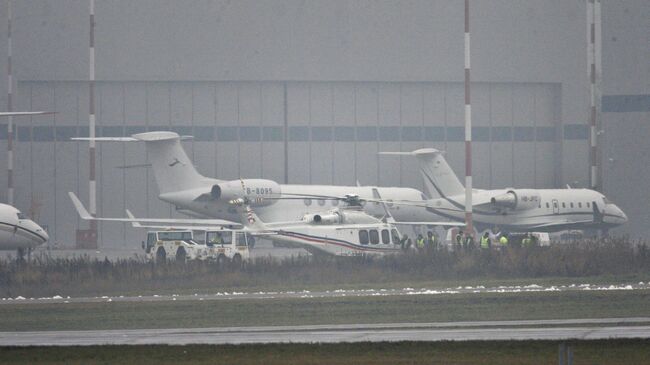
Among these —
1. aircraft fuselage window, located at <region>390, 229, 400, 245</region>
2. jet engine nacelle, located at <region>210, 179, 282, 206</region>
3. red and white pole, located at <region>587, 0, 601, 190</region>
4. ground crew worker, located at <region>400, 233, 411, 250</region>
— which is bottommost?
ground crew worker, located at <region>400, 233, 411, 250</region>

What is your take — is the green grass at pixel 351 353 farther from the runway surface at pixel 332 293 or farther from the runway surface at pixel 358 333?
the runway surface at pixel 332 293

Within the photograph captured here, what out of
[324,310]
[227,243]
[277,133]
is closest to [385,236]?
[227,243]

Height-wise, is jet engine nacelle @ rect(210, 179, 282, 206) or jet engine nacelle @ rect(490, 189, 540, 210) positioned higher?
jet engine nacelle @ rect(210, 179, 282, 206)

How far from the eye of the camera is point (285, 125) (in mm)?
76125

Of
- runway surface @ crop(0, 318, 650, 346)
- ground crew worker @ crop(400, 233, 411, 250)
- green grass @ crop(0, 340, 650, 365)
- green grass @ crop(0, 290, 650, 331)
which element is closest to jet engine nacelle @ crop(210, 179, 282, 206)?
ground crew worker @ crop(400, 233, 411, 250)

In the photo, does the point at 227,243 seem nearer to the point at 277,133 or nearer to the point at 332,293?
the point at 332,293

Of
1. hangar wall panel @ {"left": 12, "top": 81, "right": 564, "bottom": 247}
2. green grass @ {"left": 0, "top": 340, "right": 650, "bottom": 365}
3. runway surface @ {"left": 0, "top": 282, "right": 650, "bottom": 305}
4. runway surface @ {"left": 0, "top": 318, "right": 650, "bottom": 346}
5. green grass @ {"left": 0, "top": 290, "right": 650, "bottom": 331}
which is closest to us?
green grass @ {"left": 0, "top": 340, "right": 650, "bottom": 365}

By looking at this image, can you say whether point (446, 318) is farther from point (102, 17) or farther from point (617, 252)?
point (102, 17)

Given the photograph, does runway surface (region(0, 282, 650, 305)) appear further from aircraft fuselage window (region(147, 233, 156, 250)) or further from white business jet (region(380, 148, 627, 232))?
white business jet (region(380, 148, 627, 232))

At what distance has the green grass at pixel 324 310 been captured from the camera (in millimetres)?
29328

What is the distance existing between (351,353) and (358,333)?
4058mm

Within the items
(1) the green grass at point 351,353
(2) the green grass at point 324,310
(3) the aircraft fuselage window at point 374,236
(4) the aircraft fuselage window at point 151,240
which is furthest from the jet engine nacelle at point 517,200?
(1) the green grass at point 351,353

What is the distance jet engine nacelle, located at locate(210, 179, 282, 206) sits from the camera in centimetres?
5991

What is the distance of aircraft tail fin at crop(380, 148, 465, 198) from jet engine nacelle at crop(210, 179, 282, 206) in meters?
10.4
